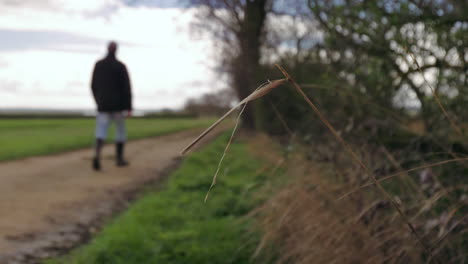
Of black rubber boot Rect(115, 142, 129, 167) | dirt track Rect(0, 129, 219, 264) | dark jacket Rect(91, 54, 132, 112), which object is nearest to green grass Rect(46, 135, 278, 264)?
dirt track Rect(0, 129, 219, 264)

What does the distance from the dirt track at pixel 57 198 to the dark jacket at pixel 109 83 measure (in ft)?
3.53

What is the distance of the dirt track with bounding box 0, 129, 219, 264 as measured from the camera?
13.3ft

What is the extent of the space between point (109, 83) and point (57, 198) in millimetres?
2886

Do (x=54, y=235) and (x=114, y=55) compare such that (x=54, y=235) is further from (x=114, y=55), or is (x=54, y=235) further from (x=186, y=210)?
(x=114, y=55)

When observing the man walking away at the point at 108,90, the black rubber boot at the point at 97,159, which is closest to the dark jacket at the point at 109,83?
the man walking away at the point at 108,90

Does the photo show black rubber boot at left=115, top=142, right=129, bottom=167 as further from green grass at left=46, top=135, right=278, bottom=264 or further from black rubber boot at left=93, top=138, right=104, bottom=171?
green grass at left=46, top=135, right=278, bottom=264

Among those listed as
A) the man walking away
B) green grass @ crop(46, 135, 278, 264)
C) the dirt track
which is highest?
the man walking away

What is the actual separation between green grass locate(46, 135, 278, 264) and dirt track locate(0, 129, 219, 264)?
303 millimetres

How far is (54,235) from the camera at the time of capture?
4.29 m

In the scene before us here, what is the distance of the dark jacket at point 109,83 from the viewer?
26.6ft

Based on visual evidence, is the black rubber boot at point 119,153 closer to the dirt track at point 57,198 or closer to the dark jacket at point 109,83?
the dirt track at point 57,198

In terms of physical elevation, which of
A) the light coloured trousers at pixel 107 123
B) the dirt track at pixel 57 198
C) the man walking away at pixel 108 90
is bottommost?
the dirt track at pixel 57 198

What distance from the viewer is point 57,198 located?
5703 millimetres

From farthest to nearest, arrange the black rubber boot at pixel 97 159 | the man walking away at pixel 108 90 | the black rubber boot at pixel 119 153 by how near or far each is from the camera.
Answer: the black rubber boot at pixel 119 153 < the man walking away at pixel 108 90 < the black rubber boot at pixel 97 159
